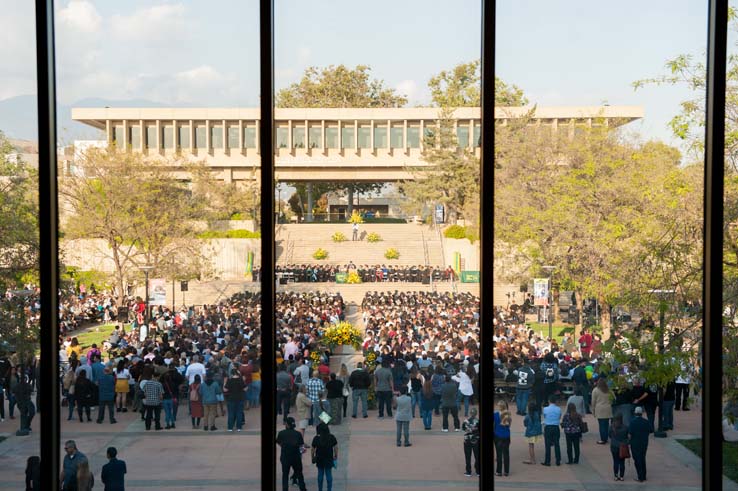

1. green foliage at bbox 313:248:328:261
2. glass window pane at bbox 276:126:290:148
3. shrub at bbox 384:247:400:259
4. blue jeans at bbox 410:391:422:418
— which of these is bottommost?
blue jeans at bbox 410:391:422:418

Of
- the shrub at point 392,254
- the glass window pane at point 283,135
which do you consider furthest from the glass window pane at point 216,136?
the shrub at point 392,254

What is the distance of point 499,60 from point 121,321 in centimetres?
389

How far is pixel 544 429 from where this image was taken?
13.5 feet

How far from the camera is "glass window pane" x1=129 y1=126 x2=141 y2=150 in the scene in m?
4.21

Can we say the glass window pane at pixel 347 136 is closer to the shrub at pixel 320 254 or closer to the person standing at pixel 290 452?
the person standing at pixel 290 452

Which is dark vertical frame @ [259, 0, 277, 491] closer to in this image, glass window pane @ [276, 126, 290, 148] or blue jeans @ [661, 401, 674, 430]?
glass window pane @ [276, 126, 290, 148]

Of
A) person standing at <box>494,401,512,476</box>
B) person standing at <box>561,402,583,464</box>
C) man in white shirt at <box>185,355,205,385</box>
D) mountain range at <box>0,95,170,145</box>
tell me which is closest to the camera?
mountain range at <box>0,95,170,145</box>

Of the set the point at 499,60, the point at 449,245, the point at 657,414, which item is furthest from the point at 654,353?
the point at 499,60

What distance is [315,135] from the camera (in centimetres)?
335

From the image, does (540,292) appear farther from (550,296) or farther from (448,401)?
(448,401)

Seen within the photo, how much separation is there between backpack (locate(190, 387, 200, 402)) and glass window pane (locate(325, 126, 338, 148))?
7.91 feet

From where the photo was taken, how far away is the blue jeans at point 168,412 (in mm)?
5059

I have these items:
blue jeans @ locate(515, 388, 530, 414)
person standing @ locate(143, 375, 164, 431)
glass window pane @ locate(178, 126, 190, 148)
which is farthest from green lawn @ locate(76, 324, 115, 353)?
blue jeans @ locate(515, 388, 530, 414)

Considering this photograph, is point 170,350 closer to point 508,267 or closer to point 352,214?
point 352,214
